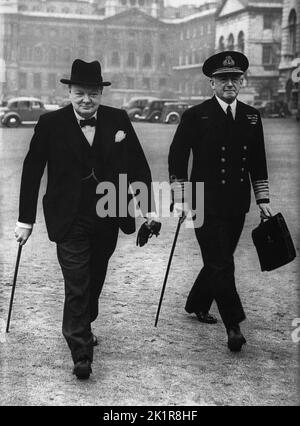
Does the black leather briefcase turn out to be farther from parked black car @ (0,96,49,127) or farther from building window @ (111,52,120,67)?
building window @ (111,52,120,67)

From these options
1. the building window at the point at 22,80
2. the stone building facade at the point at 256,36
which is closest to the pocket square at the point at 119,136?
the stone building facade at the point at 256,36

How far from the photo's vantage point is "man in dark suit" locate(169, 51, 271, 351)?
450cm

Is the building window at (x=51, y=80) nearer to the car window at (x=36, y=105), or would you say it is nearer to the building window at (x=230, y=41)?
the building window at (x=230, y=41)

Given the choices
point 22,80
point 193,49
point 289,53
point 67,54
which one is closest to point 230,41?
point 193,49

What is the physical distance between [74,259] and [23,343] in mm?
821

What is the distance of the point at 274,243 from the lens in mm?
4715

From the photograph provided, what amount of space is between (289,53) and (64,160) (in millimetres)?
46816

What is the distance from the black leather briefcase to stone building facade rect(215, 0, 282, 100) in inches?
1980

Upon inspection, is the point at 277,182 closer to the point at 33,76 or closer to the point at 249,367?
the point at 249,367

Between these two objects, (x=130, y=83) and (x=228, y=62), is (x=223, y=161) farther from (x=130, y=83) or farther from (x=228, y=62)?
(x=130, y=83)

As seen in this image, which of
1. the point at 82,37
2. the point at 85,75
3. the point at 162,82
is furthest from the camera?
the point at 162,82

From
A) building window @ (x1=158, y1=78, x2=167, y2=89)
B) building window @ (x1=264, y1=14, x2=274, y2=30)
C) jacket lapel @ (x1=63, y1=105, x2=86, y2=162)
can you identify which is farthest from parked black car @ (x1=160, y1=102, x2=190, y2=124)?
jacket lapel @ (x1=63, y1=105, x2=86, y2=162)

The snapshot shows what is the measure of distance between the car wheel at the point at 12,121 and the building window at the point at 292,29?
62.0ft
